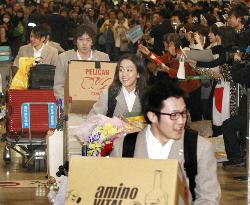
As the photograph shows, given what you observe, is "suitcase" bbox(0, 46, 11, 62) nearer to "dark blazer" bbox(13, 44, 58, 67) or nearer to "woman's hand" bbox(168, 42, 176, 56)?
"dark blazer" bbox(13, 44, 58, 67)

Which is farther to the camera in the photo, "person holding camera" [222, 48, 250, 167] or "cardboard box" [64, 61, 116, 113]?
"person holding camera" [222, 48, 250, 167]

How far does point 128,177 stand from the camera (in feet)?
15.4

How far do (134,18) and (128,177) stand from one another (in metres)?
19.7

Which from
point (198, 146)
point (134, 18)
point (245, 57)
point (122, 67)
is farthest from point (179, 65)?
point (134, 18)

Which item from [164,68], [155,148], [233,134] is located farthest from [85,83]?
[155,148]

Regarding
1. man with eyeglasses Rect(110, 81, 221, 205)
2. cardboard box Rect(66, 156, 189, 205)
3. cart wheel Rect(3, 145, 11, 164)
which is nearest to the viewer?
cardboard box Rect(66, 156, 189, 205)

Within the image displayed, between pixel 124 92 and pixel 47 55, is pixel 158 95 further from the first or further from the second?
pixel 47 55

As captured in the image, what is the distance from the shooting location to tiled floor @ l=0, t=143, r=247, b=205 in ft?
31.3

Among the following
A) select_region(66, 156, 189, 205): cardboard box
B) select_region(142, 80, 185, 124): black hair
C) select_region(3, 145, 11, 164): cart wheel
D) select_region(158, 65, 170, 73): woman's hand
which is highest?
select_region(158, 65, 170, 73): woman's hand

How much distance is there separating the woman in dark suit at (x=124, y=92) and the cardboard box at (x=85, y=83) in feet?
3.53

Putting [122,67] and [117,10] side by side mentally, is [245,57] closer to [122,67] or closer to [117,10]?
[122,67]

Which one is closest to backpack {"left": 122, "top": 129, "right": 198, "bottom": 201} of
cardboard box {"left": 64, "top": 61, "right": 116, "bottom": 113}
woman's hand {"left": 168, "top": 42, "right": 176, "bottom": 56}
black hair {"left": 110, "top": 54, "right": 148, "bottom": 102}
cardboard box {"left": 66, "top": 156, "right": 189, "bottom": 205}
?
cardboard box {"left": 66, "top": 156, "right": 189, "bottom": 205}

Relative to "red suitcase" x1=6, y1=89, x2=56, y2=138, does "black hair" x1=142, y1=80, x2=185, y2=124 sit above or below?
above

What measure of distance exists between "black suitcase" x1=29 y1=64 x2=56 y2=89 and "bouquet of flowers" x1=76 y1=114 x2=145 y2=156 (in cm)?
431
